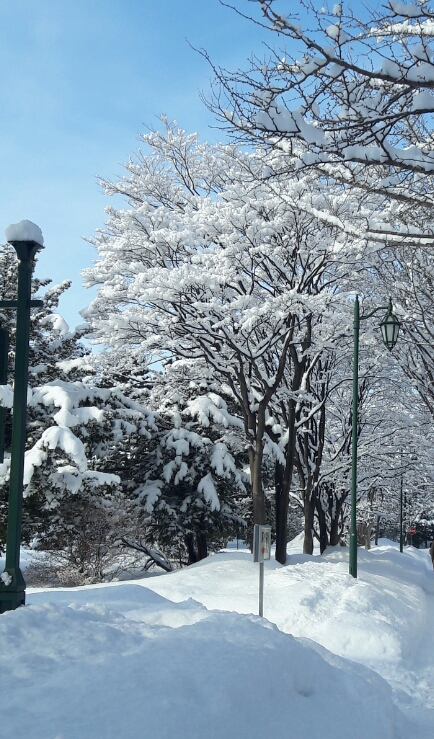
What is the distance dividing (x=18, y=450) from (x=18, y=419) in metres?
0.30

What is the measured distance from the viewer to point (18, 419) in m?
6.80

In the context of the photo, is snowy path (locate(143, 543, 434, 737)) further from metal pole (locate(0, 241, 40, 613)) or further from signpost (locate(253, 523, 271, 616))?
metal pole (locate(0, 241, 40, 613))

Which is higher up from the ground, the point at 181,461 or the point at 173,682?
the point at 181,461

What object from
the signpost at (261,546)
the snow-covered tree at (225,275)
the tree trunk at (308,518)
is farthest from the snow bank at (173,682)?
the tree trunk at (308,518)

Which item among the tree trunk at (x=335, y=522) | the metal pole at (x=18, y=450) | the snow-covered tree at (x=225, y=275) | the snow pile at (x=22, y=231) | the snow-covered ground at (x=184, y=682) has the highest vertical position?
the snow-covered tree at (x=225, y=275)

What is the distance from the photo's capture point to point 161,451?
23.3 m

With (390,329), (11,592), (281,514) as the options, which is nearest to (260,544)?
(11,592)

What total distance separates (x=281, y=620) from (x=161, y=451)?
1286 cm

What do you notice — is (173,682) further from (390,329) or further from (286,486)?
(286,486)

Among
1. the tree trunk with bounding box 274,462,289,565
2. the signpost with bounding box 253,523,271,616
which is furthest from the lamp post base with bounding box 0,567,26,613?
the tree trunk with bounding box 274,462,289,565

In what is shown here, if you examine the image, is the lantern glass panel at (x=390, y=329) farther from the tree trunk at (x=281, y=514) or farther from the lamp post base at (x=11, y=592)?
the lamp post base at (x=11, y=592)

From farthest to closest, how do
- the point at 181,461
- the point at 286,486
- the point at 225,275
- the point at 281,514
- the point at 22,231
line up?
the point at 181,461, the point at 286,486, the point at 281,514, the point at 225,275, the point at 22,231

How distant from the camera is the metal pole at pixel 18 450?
21.5ft

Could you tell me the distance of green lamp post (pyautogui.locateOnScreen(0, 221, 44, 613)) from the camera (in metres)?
6.55
